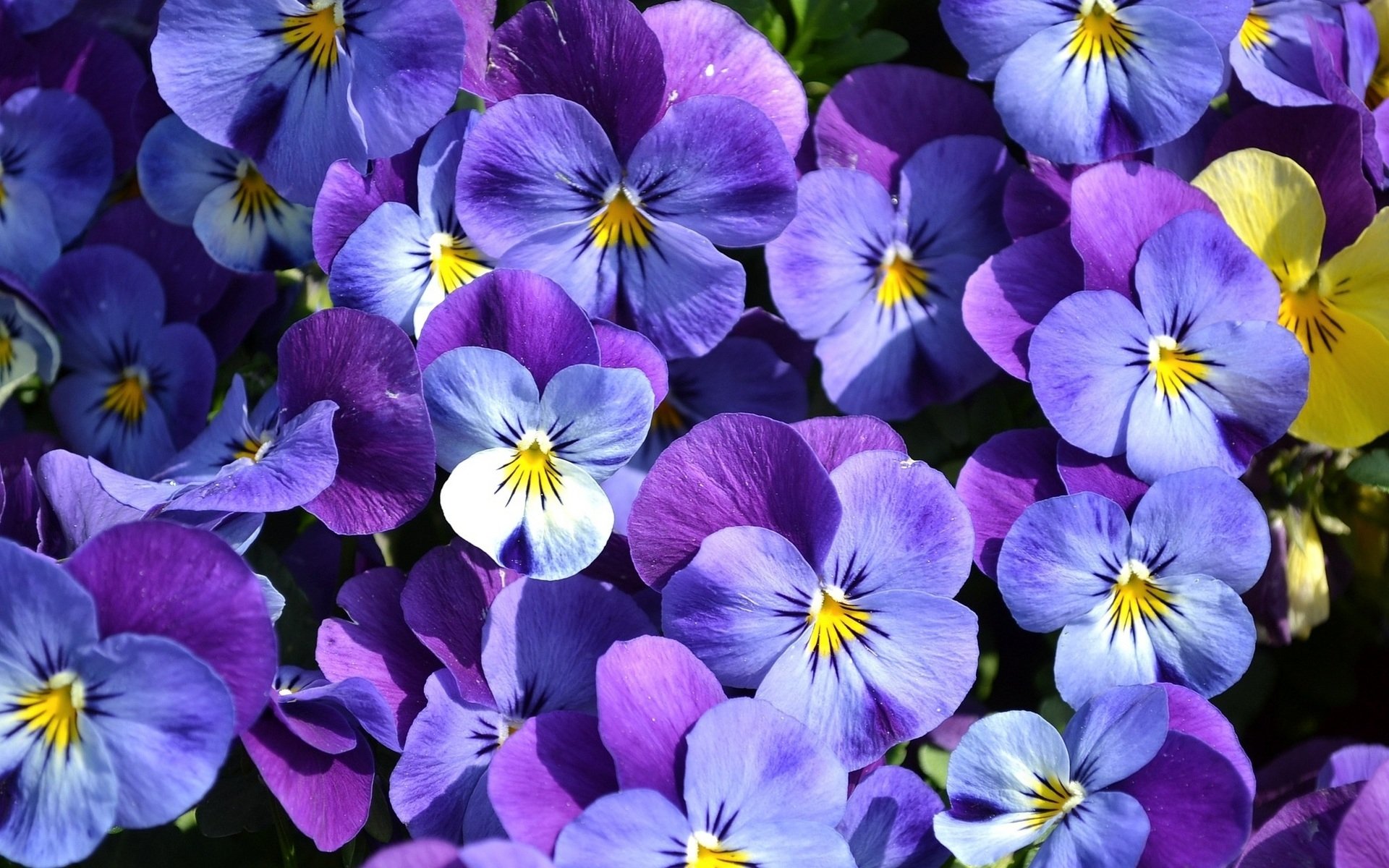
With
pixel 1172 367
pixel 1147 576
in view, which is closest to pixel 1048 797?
pixel 1147 576

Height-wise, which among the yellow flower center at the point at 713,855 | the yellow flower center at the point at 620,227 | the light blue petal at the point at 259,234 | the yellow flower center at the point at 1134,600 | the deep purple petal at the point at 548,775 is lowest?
the yellow flower center at the point at 713,855

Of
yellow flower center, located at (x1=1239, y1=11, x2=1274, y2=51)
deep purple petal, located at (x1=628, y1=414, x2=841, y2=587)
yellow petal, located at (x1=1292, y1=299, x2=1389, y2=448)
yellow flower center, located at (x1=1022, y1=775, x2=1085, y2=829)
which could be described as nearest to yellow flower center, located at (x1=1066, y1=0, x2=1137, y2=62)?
yellow flower center, located at (x1=1239, y1=11, x2=1274, y2=51)

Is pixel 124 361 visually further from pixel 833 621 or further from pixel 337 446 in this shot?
pixel 833 621

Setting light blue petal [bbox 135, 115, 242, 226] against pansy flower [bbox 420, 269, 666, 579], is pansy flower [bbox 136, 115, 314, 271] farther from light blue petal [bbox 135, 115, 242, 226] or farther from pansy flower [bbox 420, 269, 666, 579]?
pansy flower [bbox 420, 269, 666, 579]

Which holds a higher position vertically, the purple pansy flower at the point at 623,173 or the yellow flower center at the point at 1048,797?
the purple pansy flower at the point at 623,173

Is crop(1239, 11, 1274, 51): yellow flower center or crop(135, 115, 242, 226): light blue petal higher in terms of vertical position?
crop(1239, 11, 1274, 51): yellow flower center

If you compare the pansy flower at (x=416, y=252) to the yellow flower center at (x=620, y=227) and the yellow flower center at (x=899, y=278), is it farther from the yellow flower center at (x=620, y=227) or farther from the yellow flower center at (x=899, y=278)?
the yellow flower center at (x=899, y=278)

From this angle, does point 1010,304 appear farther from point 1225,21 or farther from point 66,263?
point 66,263

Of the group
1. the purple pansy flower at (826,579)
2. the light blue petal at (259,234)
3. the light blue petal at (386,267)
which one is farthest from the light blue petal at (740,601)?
the light blue petal at (259,234)
